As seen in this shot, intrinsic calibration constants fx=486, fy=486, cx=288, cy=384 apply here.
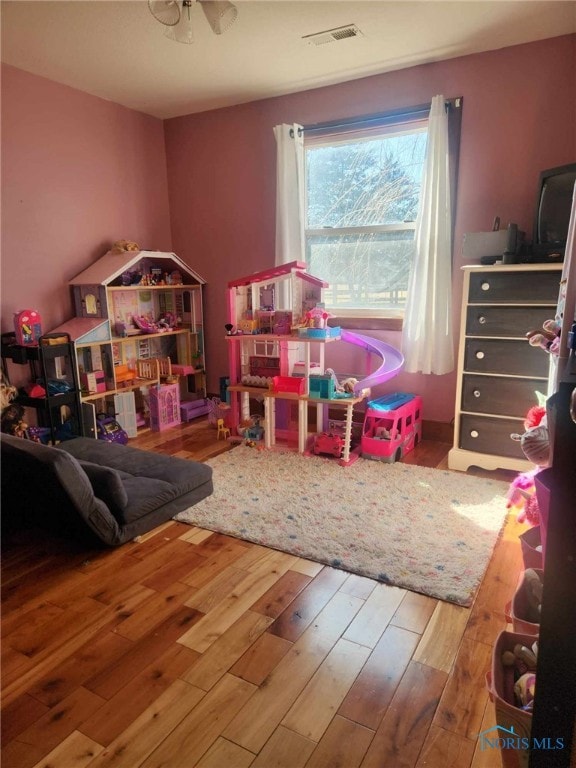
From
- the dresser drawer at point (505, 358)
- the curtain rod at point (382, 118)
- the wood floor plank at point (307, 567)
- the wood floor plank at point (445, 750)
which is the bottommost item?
the wood floor plank at point (445, 750)

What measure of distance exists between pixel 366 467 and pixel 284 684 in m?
1.78

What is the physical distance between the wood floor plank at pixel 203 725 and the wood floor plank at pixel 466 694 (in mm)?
553

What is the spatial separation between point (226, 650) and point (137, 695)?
29cm

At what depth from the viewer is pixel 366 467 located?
3.11 meters

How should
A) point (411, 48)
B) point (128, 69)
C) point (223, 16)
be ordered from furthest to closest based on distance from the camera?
1. point (128, 69)
2. point (411, 48)
3. point (223, 16)

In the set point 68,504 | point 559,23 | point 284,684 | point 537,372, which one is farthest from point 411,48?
point 284,684

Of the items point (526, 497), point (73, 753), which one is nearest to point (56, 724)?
point (73, 753)

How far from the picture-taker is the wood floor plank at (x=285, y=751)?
121 centimetres

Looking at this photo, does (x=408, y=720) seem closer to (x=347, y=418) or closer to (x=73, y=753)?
(x=73, y=753)

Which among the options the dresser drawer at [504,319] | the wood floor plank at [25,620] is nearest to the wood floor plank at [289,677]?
the wood floor plank at [25,620]

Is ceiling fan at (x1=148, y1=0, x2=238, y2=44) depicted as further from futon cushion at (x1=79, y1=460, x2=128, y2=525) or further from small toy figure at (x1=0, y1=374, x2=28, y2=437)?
small toy figure at (x1=0, y1=374, x2=28, y2=437)

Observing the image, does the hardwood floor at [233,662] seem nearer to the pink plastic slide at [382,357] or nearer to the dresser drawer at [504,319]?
the dresser drawer at [504,319]

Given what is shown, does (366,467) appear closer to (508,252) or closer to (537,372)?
(537,372)

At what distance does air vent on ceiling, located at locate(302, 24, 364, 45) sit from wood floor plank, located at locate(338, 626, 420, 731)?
10.0 feet
